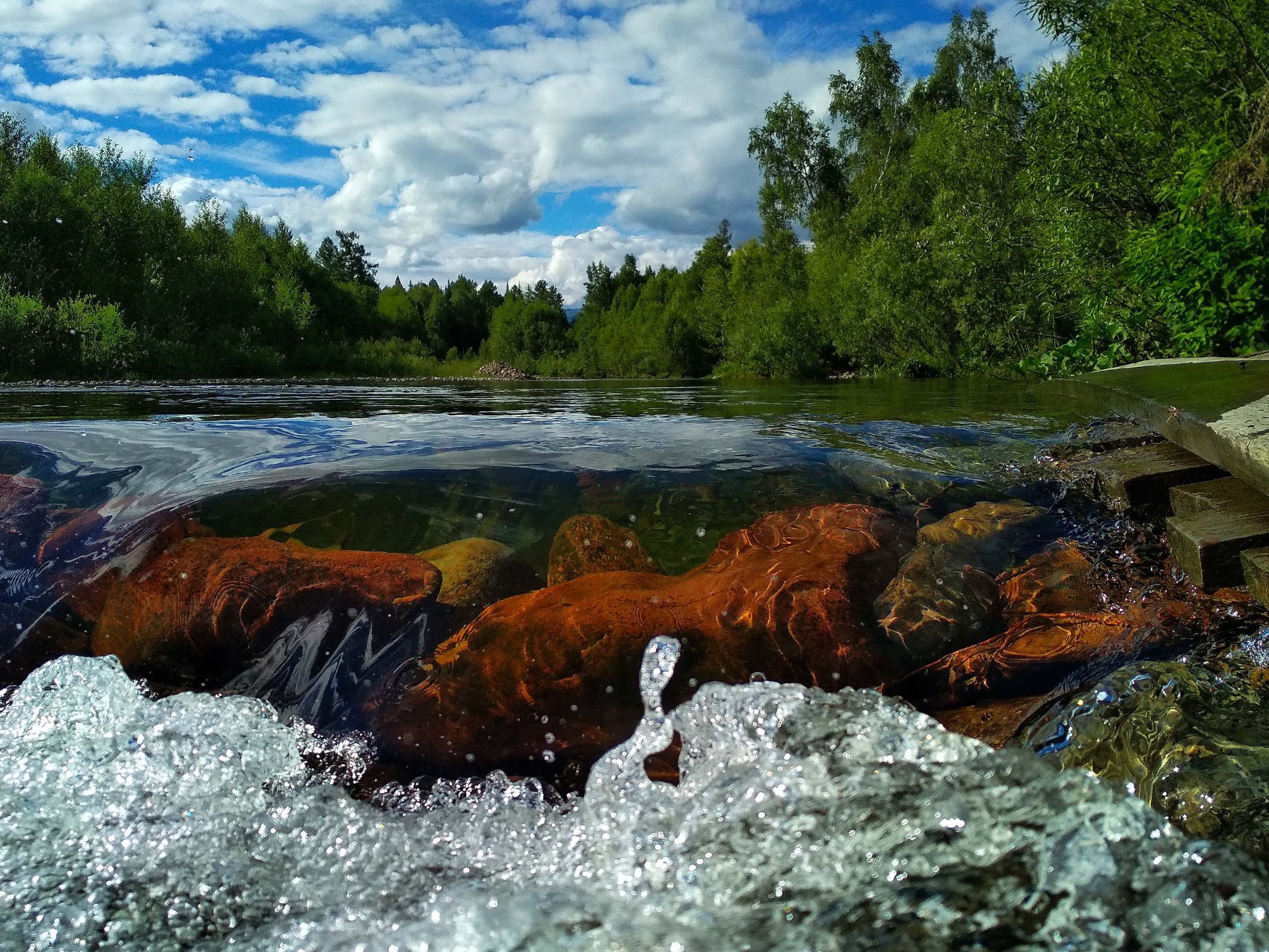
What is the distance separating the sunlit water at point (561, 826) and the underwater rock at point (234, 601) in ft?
0.50

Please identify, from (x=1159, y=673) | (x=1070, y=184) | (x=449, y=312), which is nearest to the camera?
(x=1159, y=673)

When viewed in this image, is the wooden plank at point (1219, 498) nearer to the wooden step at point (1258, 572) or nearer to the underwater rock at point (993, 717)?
the wooden step at point (1258, 572)

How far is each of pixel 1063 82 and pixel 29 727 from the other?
11618mm

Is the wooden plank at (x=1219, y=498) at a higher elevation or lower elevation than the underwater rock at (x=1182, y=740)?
higher

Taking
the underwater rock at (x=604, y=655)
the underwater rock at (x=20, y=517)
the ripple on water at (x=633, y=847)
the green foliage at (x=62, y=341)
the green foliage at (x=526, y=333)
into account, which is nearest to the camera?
the ripple on water at (x=633, y=847)

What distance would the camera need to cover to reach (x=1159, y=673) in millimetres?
1992

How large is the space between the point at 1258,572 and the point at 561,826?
2.01 metres

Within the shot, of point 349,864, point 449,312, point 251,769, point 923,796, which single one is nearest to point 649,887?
point 923,796

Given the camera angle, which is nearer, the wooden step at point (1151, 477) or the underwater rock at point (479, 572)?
the underwater rock at point (479, 572)

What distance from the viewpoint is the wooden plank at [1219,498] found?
99.0 inches

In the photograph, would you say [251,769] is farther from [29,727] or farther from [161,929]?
[29,727]

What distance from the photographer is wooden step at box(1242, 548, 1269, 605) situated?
7.16 ft

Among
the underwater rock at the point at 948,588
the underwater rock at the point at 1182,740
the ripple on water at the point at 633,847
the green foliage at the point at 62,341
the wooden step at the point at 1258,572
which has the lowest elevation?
the ripple on water at the point at 633,847

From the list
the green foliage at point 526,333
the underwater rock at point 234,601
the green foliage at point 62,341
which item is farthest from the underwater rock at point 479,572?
the green foliage at point 526,333
